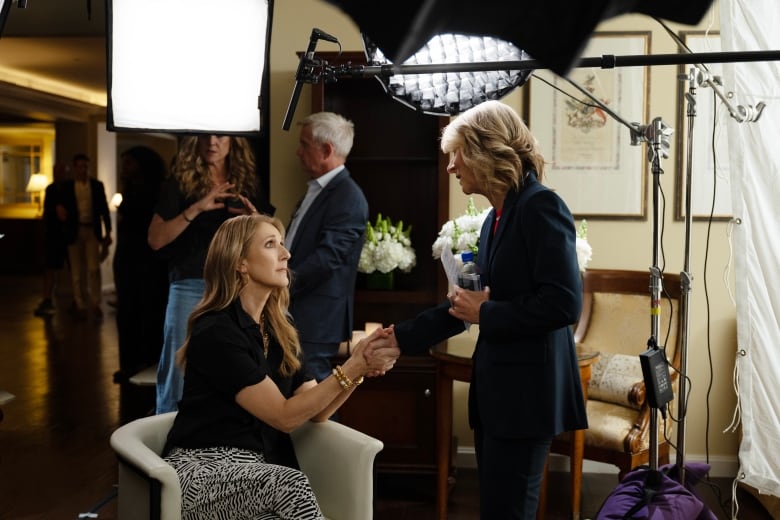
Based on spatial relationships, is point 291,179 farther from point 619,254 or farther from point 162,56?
point 162,56

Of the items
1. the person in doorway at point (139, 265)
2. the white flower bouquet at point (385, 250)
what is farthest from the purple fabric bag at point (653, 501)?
the person in doorway at point (139, 265)

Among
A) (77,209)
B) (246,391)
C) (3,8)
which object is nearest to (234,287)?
(246,391)

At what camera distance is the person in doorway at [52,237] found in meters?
10.1

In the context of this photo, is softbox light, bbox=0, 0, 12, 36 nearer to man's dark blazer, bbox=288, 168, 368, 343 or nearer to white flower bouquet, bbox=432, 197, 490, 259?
man's dark blazer, bbox=288, 168, 368, 343

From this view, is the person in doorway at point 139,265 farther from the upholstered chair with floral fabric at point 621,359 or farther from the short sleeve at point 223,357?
the short sleeve at point 223,357

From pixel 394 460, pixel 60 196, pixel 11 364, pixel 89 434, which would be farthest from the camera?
pixel 60 196

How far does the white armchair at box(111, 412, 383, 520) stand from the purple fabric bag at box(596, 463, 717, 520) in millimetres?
855

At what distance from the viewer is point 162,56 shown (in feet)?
7.25

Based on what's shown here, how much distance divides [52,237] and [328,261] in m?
7.55

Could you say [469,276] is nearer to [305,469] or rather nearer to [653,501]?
[305,469]

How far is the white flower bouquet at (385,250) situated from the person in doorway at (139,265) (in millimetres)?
1792

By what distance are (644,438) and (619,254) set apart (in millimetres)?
1034

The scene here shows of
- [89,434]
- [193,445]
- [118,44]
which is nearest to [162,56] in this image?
[118,44]

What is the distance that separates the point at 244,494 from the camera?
2.20 meters
